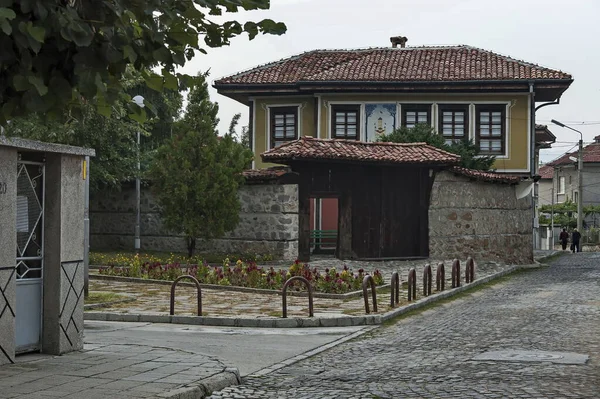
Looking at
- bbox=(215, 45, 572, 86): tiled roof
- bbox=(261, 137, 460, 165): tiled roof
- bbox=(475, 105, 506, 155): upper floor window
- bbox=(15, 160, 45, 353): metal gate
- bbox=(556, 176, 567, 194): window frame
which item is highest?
bbox=(215, 45, 572, 86): tiled roof

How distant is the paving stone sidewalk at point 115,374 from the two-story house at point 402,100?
88.7 ft

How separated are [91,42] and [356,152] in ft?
76.5

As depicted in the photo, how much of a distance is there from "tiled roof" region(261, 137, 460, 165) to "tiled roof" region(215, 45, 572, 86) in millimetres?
8229

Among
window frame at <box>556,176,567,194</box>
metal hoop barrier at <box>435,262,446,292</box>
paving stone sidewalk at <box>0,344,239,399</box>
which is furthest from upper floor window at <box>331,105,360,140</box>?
window frame at <box>556,176,567,194</box>

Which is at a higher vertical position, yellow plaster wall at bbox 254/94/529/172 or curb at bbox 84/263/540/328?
yellow plaster wall at bbox 254/94/529/172

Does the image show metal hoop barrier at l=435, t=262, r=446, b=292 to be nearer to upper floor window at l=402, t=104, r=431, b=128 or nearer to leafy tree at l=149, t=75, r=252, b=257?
leafy tree at l=149, t=75, r=252, b=257

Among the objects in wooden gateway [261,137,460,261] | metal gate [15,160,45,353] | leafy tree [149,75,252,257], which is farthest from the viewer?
wooden gateway [261,137,460,261]

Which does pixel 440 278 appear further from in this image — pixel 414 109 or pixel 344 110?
pixel 344 110

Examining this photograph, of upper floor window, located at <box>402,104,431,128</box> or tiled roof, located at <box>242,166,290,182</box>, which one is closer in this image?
tiled roof, located at <box>242,166,290,182</box>

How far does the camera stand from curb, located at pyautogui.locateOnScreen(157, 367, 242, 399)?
8.20 metres

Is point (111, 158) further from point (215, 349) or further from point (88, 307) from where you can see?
point (215, 349)

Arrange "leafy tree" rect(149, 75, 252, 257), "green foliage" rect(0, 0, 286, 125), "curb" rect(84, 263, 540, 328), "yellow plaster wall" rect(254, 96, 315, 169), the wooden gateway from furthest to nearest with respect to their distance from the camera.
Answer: "yellow plaster wall" rect(254, 96, 315, 169), the wooden gateway, "leafy tree" rect(149, 75, 252, 257), "curb" rect(84, 263, 540, 328), "green foliage" rect(0, 0, 286, 125)

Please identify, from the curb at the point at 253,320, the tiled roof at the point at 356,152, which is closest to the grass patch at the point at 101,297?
the curb at the point at 253,320

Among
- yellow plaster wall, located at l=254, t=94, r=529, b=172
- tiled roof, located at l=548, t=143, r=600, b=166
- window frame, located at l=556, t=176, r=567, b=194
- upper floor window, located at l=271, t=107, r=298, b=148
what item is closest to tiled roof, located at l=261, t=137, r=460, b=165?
yellow plaster wall, located at l=254, t=94, r=529, b=172
